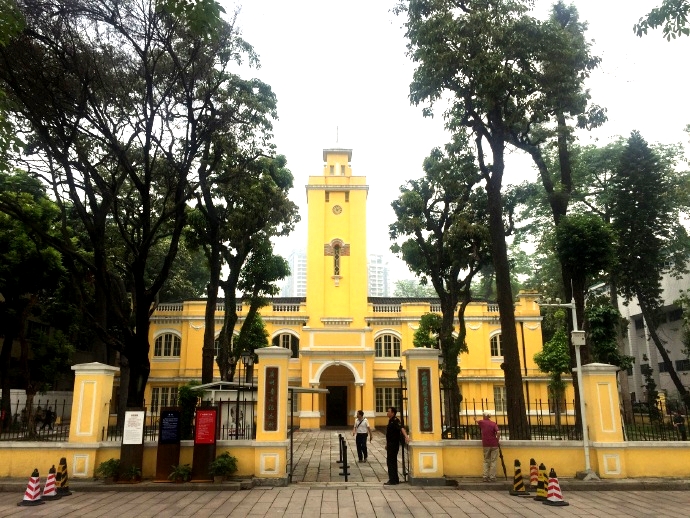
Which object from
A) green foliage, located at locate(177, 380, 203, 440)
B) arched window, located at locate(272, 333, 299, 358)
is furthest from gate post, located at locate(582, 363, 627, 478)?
arched window, located at locate(272, 333, 299, 358)

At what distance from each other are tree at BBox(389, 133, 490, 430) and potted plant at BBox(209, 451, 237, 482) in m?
9.93

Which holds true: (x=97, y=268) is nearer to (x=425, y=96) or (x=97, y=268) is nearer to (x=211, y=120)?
(x=211, y=120)

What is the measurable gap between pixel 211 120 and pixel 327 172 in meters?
18.5

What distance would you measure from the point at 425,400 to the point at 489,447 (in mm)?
1545

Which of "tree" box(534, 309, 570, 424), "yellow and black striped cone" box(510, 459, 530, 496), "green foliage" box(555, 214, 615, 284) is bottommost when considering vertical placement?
"yellow and black striped cone" box(510, 459, 530, 496)

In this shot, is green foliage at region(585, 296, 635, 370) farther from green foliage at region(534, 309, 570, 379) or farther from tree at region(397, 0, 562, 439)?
tree at region(397, 0, 562, 439)

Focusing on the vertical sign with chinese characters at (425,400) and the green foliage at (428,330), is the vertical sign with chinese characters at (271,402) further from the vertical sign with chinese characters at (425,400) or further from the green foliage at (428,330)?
the green foliage at (428,330)

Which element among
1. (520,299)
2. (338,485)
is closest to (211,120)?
(338,485)

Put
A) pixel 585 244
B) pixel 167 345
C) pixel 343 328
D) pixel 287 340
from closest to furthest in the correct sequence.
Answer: pixel 585 244, pixel 343 328, pixel 287 340, pixel 167 345

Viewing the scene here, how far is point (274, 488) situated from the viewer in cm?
1027

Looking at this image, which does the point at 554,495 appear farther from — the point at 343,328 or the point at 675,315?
the point at 675,315

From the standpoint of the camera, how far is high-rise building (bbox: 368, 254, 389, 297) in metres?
110

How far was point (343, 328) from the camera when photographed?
27.6 m

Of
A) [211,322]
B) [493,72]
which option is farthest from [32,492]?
[493,72]
